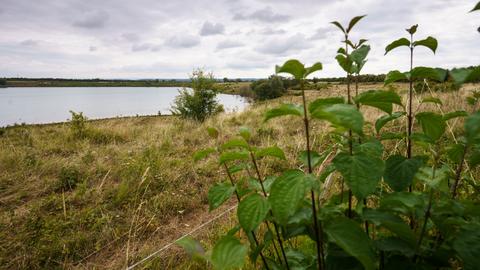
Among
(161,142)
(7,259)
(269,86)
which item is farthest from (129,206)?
(269,86)

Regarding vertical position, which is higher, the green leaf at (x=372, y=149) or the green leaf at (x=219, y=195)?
Answer: the green leaf at (x=372, y=149)

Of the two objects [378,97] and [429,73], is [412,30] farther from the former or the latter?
[378,97]

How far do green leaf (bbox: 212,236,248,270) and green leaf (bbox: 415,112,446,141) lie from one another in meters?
0.79

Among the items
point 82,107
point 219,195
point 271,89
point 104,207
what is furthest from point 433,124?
point 82,107

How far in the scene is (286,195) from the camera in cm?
80

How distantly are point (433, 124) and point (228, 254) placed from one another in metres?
0.86

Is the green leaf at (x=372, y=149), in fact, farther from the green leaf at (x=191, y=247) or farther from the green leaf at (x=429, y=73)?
the green leaf at (x=191, y=247)

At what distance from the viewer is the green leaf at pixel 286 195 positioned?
77cm

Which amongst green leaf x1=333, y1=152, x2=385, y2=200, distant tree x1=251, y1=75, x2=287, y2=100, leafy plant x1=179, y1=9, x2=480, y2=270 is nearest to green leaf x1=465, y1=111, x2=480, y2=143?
leafy plant x1=179, y1=9, x2=480, y2=270

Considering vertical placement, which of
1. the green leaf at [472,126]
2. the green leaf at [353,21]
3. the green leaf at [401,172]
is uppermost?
the green leaf at [353,21]

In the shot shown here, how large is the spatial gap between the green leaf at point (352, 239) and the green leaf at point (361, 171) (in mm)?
104

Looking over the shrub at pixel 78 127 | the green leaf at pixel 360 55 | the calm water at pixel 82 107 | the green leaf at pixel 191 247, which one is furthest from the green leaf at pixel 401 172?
the calm water at pixel 82 107

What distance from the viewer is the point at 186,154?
20.1ft

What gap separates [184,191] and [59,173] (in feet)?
7.46
